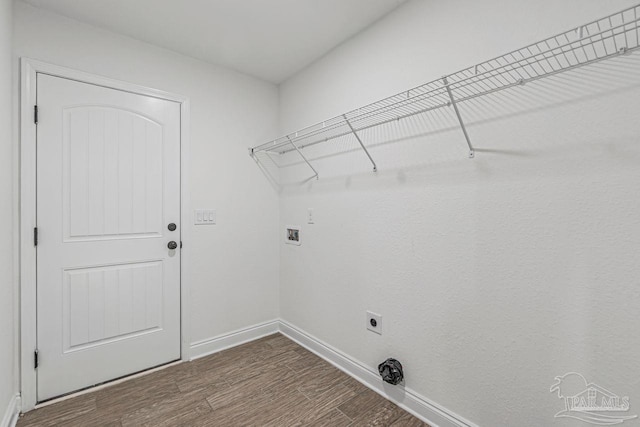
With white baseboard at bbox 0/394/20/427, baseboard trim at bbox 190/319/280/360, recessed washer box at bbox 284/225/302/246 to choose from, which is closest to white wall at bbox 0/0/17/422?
white baseboard at bbox 0/394/20/427

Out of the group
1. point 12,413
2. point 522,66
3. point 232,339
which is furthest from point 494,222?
point 12,413

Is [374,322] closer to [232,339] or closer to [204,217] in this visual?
[232,339]

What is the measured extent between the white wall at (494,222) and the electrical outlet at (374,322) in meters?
0.04

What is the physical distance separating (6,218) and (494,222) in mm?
2472

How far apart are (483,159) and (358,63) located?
1.10 metres

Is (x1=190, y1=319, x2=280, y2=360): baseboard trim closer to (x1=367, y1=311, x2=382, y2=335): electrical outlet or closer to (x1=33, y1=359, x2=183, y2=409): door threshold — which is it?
(x1=33, y1=359, x2=183, y2=409): door threshold

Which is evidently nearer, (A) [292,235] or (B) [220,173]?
(B) [220,173]

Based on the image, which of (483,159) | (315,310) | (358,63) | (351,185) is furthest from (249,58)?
(315,310)

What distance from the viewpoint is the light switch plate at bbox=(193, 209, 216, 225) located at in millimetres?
2279

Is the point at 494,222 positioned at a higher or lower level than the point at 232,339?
higher

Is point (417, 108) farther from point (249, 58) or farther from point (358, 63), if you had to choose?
point (249, 58)

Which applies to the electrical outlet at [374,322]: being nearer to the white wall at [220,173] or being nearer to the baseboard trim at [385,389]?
the baseboard trim at [385,389]

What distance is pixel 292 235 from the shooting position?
2.58 metres

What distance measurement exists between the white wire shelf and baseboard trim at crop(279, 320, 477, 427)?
1329 millimetres
